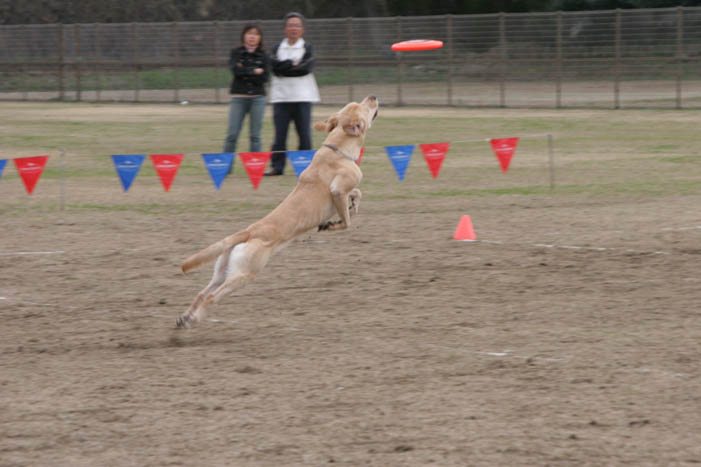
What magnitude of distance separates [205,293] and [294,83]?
7.11m

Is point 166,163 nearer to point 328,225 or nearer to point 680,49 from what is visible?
point 328,225

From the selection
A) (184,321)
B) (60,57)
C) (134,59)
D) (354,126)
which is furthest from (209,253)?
(60,57)

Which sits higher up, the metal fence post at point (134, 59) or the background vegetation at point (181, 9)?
the background vegetation at point (181, 9)

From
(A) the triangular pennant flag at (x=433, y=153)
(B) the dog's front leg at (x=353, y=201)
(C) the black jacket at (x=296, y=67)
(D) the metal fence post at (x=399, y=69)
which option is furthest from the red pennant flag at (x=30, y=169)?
(D) the metal fence post at (x=399, y=69)

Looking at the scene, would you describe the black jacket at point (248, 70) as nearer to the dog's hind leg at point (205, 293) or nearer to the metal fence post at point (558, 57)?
the dog's hind leg at point (205, 293)

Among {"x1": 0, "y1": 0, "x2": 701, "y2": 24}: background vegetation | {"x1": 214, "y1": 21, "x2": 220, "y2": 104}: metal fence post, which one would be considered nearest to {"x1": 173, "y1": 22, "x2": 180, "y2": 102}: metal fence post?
{"x1": 214, "y1": 21, "x2": 220, "y2": 104}: metal fence post

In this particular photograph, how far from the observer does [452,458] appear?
408 cm

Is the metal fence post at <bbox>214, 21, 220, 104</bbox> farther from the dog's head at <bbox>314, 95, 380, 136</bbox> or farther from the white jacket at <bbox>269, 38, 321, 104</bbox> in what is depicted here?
the dog's head at <bbox>314, 95, 380, 136</bbox>

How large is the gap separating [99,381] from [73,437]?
862 mm

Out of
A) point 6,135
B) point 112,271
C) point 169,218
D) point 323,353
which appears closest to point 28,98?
point 6,135

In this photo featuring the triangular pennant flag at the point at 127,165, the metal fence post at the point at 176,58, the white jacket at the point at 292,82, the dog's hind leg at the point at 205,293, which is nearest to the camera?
the dog's hind leg at the point at 205,293

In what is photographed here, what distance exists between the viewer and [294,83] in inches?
507

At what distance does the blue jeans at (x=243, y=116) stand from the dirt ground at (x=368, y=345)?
2837 mm

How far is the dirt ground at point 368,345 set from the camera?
14.1 feet
